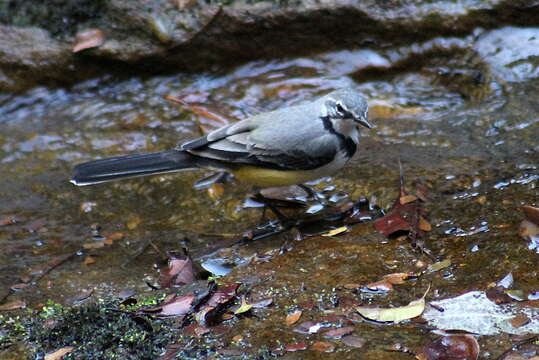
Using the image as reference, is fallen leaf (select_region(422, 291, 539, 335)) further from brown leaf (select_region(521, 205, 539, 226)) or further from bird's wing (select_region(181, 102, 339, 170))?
bird's wing (select_region(181, 102, 339, 170))

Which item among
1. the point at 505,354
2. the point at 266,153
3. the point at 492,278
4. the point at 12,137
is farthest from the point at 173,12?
the point at 505,354

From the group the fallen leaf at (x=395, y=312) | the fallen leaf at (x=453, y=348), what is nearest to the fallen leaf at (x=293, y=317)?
the fallen leaf at (x=395, y=312)

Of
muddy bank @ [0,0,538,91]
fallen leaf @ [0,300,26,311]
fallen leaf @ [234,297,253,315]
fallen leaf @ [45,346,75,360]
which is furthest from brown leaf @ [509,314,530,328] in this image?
muddy bank @ [0,0,538,91]

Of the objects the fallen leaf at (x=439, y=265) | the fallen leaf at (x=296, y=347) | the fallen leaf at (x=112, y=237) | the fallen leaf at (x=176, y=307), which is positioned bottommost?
the fallen leaf at (x=112, y=237)

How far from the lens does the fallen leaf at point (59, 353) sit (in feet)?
11.2

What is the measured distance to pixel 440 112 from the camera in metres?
6.60

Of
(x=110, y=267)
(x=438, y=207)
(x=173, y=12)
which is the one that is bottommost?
(x=110, y=267)

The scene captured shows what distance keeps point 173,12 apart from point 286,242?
3.41 meters

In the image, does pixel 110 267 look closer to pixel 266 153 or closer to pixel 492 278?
pixel 266 153

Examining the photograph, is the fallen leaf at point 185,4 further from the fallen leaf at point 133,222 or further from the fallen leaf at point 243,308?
the fallen leaf at point 243,308

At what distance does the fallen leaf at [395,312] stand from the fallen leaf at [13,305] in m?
2.12

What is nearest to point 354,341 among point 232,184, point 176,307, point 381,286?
point 381,286

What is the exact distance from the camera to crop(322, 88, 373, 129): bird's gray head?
16.2 ft

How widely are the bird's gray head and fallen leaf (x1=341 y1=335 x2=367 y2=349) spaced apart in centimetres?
201
